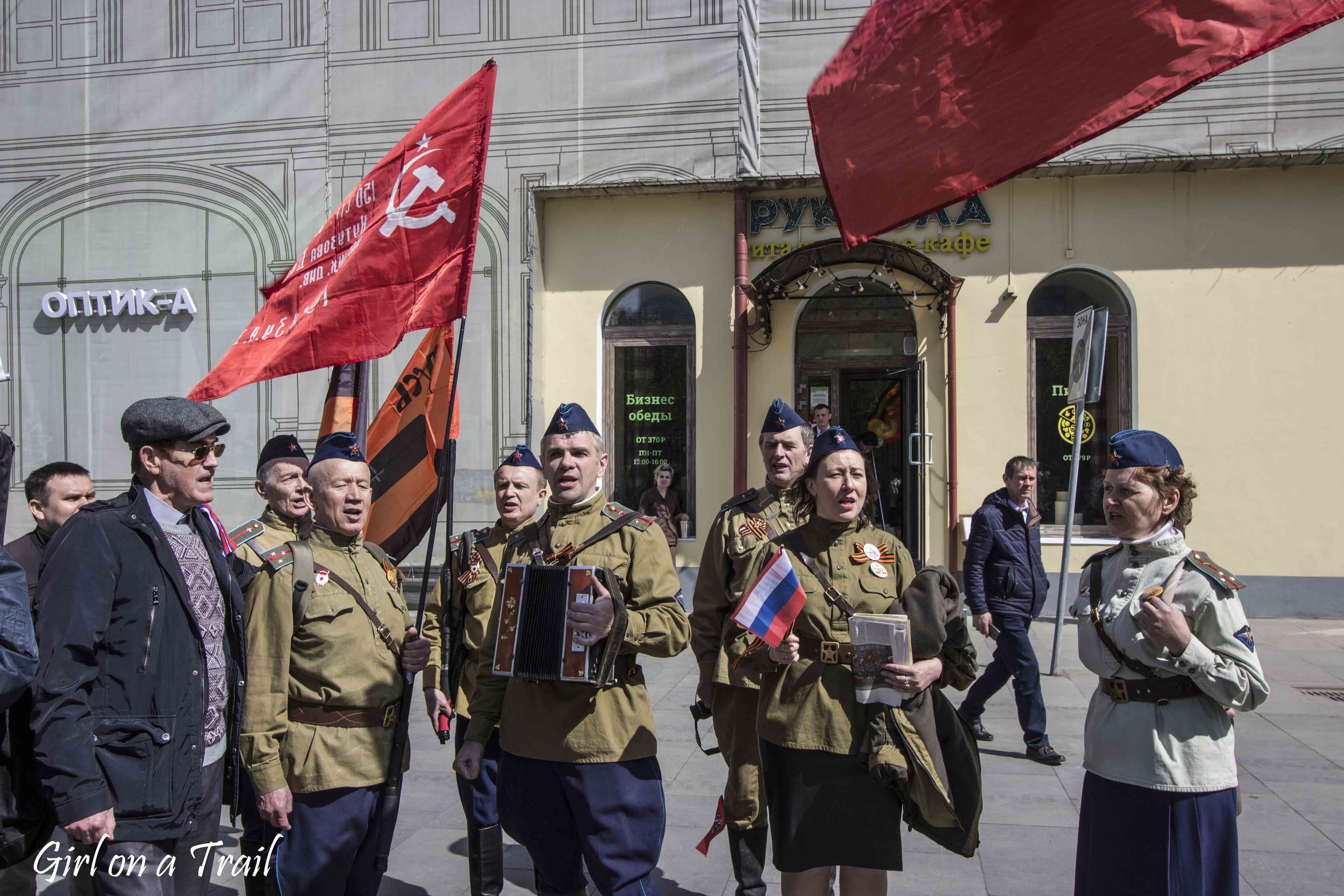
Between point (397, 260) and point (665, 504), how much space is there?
7.43 metres

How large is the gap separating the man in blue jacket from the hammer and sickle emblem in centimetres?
389

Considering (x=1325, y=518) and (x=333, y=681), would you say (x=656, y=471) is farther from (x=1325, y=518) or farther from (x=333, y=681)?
(x=333, y=681)

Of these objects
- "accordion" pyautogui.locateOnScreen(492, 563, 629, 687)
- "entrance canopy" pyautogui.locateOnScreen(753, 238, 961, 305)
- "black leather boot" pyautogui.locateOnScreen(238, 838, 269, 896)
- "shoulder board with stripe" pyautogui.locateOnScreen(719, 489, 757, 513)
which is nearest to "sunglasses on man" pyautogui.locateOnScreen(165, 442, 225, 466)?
"accordion" pyautogui.locateOnScreen(492, 563, 629, 687)

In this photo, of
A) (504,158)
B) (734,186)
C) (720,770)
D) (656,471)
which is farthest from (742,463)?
(720,770)

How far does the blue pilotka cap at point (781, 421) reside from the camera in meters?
4.79

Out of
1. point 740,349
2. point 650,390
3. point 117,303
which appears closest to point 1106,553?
point 740,349

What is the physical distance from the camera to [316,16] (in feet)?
41.3

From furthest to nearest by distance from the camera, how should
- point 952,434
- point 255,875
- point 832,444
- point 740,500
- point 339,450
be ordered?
point 952,434 < point 740,500 < point 255,875 < point 339,450 < point 832,444

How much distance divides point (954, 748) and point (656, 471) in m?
8.85

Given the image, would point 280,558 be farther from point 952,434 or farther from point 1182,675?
point 952,434

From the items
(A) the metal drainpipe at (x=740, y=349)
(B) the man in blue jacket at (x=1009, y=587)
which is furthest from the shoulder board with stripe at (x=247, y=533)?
(A) the metal drainpipe at (x=740, y=349)

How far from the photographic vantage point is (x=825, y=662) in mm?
3363

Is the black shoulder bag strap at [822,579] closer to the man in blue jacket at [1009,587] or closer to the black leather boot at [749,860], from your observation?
the black leather boot at [749,860]

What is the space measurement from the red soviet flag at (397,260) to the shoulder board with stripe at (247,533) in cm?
60
